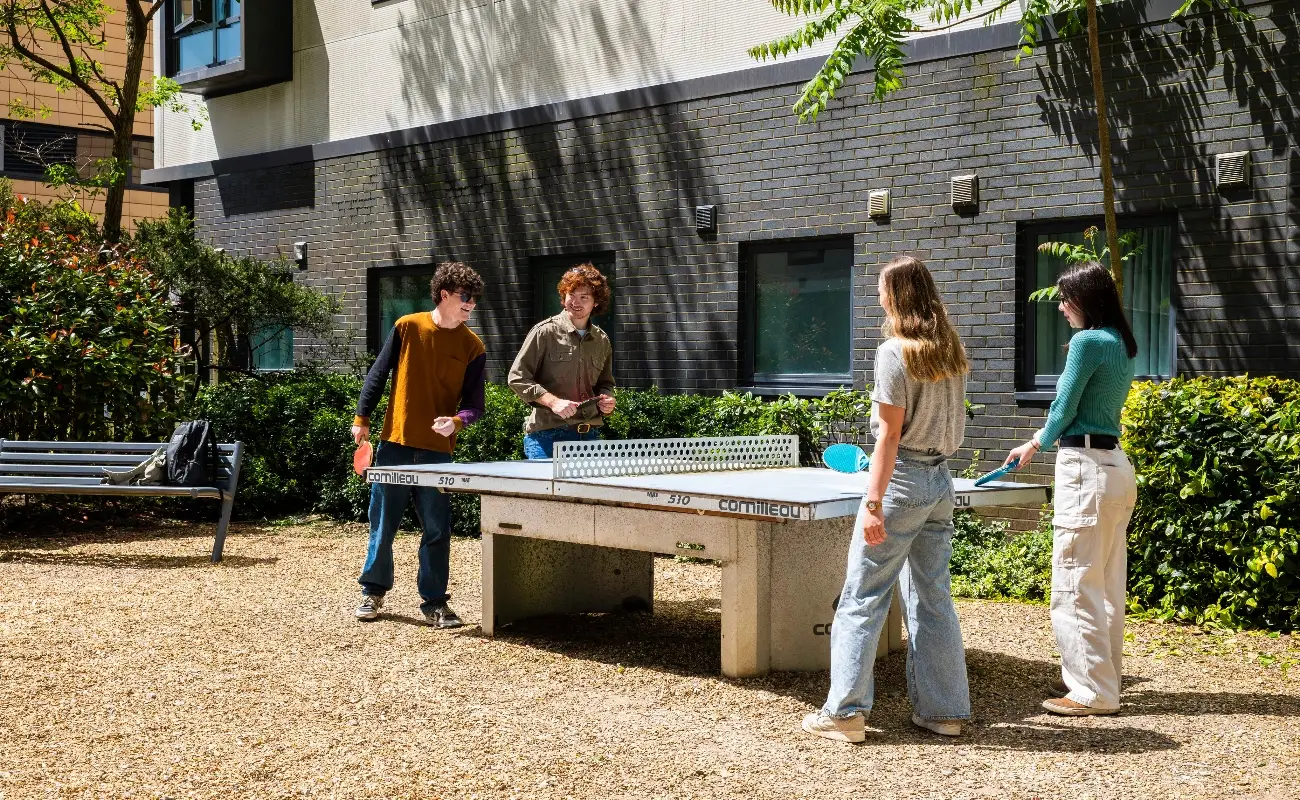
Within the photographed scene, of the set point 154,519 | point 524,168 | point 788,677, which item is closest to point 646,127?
point 524,168

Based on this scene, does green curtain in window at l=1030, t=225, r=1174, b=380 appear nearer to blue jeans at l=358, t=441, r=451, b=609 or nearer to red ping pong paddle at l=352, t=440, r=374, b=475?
blue jeans at l=358, t=441, r=451, b=609

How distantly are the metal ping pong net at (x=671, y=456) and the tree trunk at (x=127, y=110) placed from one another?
9.98 m

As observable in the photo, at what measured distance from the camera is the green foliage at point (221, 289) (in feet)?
46.9

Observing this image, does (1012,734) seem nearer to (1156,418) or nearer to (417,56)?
(1156,418)

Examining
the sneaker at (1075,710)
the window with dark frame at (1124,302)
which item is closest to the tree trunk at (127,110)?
the window with dark frame at (1124,302)

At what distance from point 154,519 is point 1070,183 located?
28.2 ft

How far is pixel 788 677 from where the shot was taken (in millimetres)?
6441

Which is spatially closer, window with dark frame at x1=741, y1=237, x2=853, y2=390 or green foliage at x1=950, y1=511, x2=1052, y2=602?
green foliage at x1=950, y1=511, x2=1052, y2=602

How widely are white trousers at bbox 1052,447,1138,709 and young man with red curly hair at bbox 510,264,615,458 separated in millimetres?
2827

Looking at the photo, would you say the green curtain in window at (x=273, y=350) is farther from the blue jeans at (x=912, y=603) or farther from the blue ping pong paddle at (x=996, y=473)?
the blue jeans at (x=912, y=603)

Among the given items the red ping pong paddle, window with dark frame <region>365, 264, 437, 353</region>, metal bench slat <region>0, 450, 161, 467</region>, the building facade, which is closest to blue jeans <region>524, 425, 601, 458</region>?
the red ping pong paddle

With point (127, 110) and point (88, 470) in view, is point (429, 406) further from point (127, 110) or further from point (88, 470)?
point (127, 110)

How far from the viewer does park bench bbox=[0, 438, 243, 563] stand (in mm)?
10281

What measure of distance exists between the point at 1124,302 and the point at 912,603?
17.4ft
